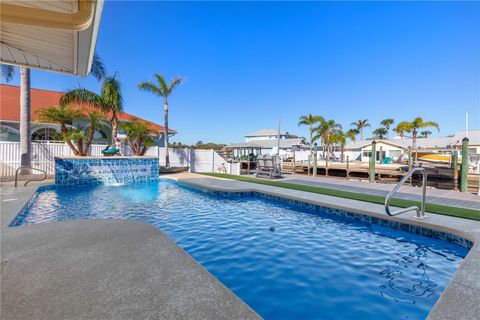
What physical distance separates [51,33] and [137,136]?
552 inches

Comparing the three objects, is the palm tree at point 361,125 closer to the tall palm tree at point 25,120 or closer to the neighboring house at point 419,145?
the neighboring house at point 419,145

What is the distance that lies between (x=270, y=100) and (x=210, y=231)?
33.2 meters

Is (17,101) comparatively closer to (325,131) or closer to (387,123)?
(325,131)

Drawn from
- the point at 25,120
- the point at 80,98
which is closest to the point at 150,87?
the point at 80,98

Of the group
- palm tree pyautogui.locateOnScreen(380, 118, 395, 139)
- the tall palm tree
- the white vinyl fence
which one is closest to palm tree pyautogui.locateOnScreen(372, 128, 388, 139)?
palm tree pyautogui.locateOnScreen(380, 118, 395, 139)

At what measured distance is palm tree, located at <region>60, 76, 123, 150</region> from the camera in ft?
51.5

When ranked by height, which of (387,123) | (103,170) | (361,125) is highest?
(387,123)

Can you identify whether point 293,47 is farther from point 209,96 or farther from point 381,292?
point 381,292

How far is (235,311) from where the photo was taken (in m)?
2.13

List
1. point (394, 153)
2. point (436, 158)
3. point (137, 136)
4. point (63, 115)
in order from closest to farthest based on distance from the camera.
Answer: point (63, 115), point (137, 136), point (436, 158), point (394, 153)

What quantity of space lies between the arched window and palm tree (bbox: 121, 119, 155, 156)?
5405mm

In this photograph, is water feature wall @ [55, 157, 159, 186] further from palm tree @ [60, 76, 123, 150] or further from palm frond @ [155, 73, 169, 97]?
palm frond @ [155, 73, 169, 97]

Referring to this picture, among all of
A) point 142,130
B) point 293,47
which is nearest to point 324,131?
point 293,47

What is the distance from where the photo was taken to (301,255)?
14.5ft
